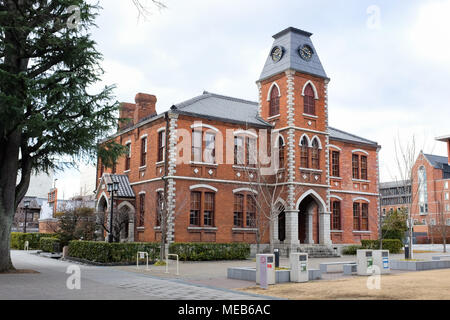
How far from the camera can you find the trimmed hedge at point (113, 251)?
21672 millimetres

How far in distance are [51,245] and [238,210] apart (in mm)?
12595

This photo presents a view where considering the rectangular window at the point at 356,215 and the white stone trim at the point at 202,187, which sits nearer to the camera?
the white stone trim at the point at 202,187

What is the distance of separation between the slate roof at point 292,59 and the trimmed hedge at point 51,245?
17.9m

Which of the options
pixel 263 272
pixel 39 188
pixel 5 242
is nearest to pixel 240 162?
pixel 5 242

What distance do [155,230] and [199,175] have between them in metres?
4.45

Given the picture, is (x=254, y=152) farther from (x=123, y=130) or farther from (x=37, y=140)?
(x=37, y=140)

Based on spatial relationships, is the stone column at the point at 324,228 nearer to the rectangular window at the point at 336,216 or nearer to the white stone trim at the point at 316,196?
the white stone trim at the point at 316,196

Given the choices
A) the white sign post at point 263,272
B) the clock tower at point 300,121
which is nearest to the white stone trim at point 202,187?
the clock tower at point 300,121

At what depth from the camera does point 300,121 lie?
1227 inches

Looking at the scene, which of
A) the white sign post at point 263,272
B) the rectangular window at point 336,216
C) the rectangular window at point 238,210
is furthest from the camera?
the rectangular window at point 336,216

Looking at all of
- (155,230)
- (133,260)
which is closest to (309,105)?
(155,230)

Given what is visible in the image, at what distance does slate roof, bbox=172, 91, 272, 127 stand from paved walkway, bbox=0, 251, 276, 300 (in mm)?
14425
